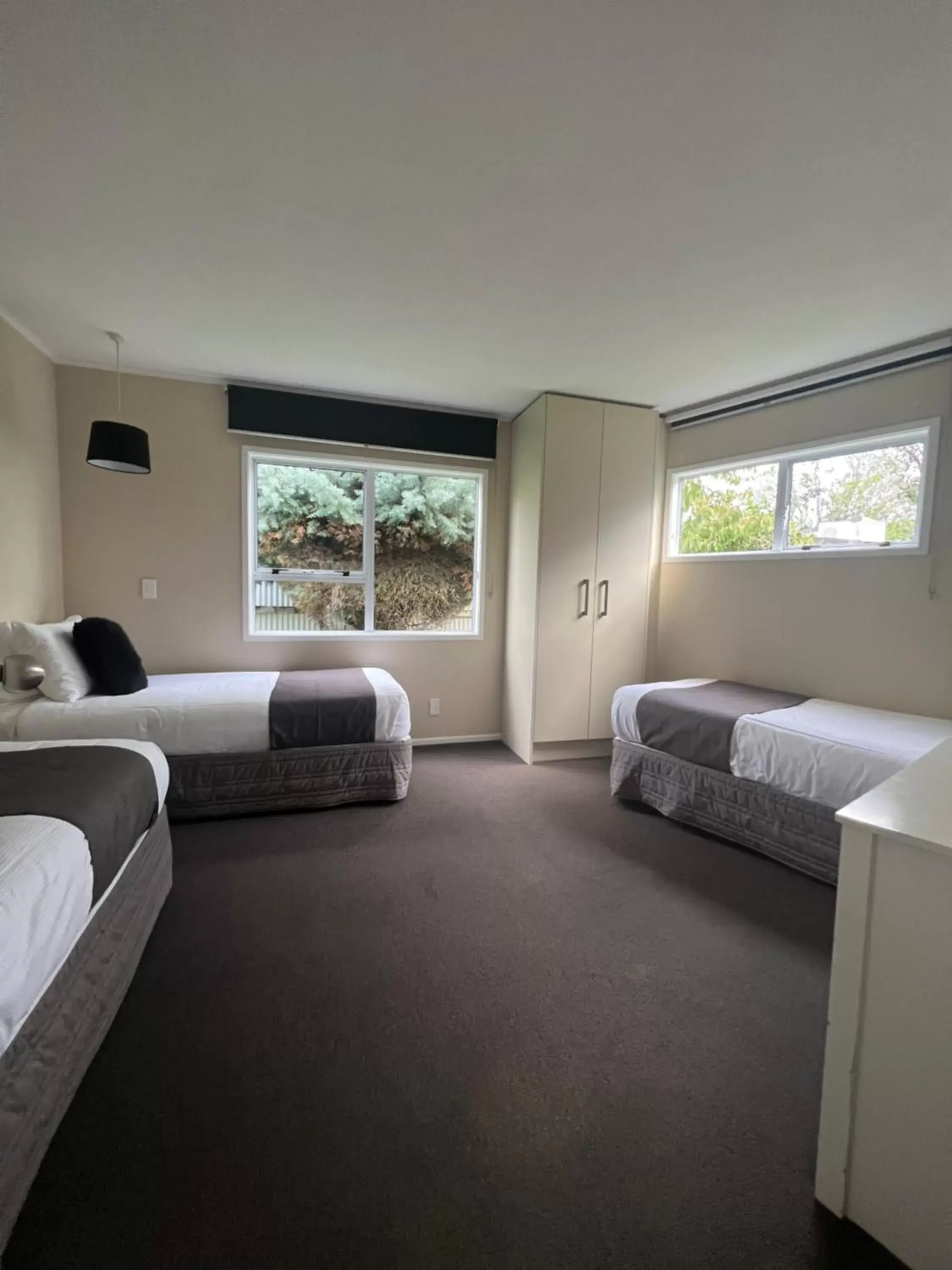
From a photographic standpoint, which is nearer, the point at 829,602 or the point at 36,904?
the point at 36,904

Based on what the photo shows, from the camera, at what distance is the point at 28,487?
9.52 ft

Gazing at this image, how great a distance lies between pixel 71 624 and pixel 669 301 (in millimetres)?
3443

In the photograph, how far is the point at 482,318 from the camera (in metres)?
2.56

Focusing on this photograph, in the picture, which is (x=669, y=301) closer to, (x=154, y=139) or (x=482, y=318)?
(x=482, y=318)

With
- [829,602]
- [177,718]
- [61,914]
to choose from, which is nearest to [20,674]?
[177,718]

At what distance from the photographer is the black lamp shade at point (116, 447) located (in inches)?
105

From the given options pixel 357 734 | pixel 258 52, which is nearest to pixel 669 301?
pixel 258 52

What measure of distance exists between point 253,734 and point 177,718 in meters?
0.36

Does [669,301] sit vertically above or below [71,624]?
above

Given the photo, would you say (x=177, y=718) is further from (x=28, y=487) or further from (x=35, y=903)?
(x=35, y=903)

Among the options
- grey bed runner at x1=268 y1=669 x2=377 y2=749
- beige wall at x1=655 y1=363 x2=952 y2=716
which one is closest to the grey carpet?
grey bed runner at x1=268 y1=669 x2=377 y2=749

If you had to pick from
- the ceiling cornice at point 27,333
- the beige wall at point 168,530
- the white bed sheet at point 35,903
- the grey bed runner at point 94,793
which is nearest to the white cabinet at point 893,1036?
the white bed sheet at point 35,903

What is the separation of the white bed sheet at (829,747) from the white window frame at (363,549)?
219 centimetres

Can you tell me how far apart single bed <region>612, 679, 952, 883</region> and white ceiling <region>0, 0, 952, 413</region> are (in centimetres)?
190
